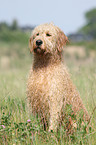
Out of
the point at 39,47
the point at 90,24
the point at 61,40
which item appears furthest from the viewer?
the point at 90,24

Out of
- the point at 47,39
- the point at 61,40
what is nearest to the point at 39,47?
the point at 47,39

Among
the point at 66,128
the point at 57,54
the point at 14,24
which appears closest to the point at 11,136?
the point at 66,128

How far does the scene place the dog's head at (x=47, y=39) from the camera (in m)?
4.20

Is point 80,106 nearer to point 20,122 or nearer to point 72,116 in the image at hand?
point 72,116

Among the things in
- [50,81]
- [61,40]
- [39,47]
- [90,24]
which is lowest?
[50,81]

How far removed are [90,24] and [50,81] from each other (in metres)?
63.5

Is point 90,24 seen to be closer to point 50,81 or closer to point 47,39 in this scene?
point 47,39

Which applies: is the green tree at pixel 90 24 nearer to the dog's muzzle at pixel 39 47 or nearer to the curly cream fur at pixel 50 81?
the curly cream fur at pixel 50 81

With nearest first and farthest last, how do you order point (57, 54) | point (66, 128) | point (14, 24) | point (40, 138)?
1. point (40, 138)
2. point (66, 128)
3. point (57, 54)
4. point (14, 24)

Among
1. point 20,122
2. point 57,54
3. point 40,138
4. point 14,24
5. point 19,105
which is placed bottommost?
point 40,138

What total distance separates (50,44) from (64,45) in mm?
326

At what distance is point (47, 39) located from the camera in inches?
170

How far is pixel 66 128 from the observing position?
408 centimetres

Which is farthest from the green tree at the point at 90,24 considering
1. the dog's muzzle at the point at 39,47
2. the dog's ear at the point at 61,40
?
the dog's muzzle at the point at 39,47
